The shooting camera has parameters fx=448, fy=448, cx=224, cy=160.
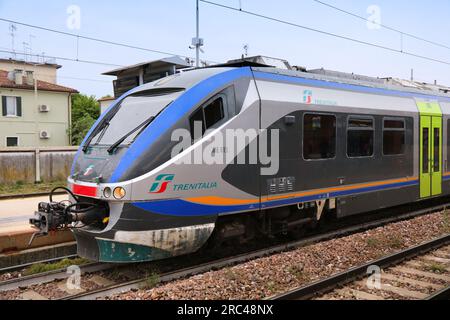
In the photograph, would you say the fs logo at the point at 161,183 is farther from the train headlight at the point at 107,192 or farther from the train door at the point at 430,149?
the train door at the point at 430,149

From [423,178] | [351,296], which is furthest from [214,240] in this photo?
[423,178]

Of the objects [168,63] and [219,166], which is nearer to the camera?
[219,166]

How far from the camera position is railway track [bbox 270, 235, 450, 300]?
5688 millimetres

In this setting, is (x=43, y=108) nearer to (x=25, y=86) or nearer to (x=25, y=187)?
(x=25, y=86)

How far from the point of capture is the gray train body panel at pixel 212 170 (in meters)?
6.11

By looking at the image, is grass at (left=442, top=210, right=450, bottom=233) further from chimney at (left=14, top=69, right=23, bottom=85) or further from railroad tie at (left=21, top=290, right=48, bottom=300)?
chimney at (left=14, top=69, right=23, bottom=85)

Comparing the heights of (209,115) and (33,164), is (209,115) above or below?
above

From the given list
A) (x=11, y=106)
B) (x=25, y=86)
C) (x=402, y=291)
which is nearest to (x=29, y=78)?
(x=25, y=86)

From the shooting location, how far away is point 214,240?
7.14 metres

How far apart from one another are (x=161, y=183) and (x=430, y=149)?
8.27 metres

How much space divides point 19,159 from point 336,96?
1294 cm

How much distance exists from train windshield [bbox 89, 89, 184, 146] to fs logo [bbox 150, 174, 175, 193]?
728 millimetres

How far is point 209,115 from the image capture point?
6.72m
